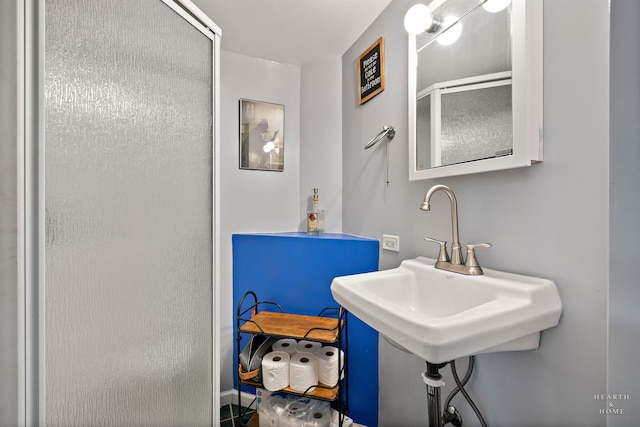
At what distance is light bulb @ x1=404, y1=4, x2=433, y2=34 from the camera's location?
97 cm

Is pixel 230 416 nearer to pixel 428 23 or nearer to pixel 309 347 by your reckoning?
pixel 309 347

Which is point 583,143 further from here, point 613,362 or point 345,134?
point 345,134

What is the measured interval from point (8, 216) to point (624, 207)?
1.13 metres

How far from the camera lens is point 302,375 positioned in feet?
3.90

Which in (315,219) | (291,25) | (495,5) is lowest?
(315,219)

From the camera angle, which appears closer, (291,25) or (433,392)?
(433,392)

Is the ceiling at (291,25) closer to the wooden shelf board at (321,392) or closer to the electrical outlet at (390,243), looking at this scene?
the electrical outlet at (390,243)

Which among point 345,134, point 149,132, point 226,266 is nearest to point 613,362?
point 149,132

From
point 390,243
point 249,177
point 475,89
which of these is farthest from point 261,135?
point 475,89

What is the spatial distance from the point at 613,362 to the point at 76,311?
108 cm

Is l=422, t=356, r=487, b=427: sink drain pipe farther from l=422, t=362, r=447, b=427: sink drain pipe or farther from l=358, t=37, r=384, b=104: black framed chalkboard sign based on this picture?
l=358, t=37, r=384, b=104: black framed chalkboard sign

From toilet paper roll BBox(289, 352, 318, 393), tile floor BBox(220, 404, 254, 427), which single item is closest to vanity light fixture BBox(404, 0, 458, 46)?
toilet paper roll BBox(289, 352, 318, 393)

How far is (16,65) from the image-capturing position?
0.52 metres

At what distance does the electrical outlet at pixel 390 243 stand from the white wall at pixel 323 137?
43 cm
